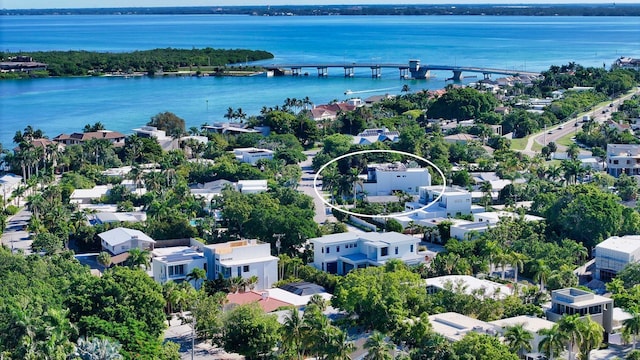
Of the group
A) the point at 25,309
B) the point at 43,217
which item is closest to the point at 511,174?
the point at 43,217

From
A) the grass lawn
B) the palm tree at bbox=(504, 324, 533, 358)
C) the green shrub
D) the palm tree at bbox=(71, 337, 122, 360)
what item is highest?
the palm tree at bbox=(71, 337, 122, 360)

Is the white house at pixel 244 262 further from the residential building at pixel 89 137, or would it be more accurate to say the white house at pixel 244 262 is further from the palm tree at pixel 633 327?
the residential building at pixel 89 137

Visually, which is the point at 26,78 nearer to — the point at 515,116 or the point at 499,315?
the point at 515,116

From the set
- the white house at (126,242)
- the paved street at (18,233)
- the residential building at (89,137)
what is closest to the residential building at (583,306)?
the white house at (126,242)

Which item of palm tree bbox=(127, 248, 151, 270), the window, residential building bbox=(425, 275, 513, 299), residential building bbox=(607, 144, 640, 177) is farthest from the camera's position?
residential building bbox=(607, 144, 640, 177)

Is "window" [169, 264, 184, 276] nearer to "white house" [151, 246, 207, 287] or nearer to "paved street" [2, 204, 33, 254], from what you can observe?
"white house" [151, 246, 207, 287]

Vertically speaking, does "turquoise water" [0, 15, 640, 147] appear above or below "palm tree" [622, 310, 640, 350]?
below

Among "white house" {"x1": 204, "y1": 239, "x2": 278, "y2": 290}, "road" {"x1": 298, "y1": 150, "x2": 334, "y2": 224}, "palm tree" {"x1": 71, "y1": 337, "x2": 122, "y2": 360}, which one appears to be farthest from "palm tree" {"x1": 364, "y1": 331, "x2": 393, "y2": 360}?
"road" {"x1": 298, "y1": 150, "x2": 334, "y2": 224}

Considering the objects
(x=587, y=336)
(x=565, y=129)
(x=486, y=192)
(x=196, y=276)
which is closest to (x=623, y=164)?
(x=486, y=192)
